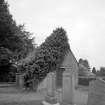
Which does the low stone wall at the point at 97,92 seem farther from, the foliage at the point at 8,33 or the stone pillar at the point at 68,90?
the foliage at the point at 8,33

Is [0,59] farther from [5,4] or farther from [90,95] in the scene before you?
[90,95]

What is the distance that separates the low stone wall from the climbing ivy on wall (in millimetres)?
8554

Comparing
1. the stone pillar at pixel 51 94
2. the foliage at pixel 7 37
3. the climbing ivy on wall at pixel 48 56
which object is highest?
the foliage at pixel 7 37

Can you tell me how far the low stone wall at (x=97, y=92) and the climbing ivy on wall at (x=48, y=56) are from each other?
8.55 m

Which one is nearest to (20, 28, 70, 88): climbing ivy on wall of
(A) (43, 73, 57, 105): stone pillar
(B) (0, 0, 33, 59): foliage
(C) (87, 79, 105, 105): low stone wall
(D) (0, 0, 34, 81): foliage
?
(A) (43, 73, 57, 105): stone pillar

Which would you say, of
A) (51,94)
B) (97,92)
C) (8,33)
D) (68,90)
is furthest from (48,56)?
(8,33)

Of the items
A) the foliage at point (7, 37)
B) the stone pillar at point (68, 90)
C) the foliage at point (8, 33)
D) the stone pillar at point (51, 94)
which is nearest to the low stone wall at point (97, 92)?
the stone pillar at point (68, 90)

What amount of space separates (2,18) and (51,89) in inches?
683

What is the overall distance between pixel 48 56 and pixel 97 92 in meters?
9.18

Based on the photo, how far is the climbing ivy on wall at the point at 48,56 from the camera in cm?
1609

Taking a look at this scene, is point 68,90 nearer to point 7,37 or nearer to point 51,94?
point 51,94

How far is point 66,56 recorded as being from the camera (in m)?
19.3

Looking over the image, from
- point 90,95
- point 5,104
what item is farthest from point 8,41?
point 90,95

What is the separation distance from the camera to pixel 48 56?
16391 mm
